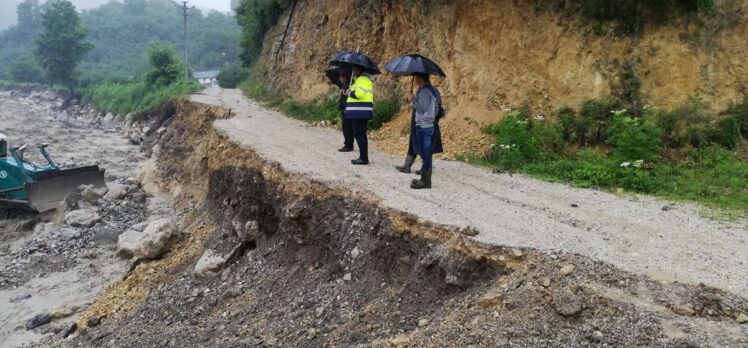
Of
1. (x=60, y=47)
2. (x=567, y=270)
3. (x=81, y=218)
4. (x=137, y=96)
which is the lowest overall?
(x=81, y=218)

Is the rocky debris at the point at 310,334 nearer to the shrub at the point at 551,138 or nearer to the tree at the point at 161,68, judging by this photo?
the shrub at the point at 551,138

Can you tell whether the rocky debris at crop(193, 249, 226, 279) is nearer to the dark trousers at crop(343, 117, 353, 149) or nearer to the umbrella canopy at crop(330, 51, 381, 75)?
the dark trousers at crop(343, 117, 353, 149)

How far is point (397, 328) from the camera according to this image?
5723 millimetres

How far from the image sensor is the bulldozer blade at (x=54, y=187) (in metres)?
14.0

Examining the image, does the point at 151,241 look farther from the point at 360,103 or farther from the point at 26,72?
the point at 26,72

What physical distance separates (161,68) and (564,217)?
3496 centimetres

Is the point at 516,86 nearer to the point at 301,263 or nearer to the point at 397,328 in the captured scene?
the point at 301,263

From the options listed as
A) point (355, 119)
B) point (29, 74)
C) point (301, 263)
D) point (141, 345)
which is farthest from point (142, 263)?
point (29, 74)

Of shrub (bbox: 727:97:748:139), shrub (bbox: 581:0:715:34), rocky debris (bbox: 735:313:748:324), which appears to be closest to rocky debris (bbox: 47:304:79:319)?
rocky debris (bbox: 735:313:748:324)

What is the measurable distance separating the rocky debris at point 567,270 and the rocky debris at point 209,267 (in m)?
5.78

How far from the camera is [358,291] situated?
6707mm

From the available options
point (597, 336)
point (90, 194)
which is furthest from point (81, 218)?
point (597, 336)

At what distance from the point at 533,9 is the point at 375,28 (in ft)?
21.6

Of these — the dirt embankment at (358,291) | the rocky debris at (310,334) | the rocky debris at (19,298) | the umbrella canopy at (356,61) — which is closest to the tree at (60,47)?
the rocky debris at (19,298)
